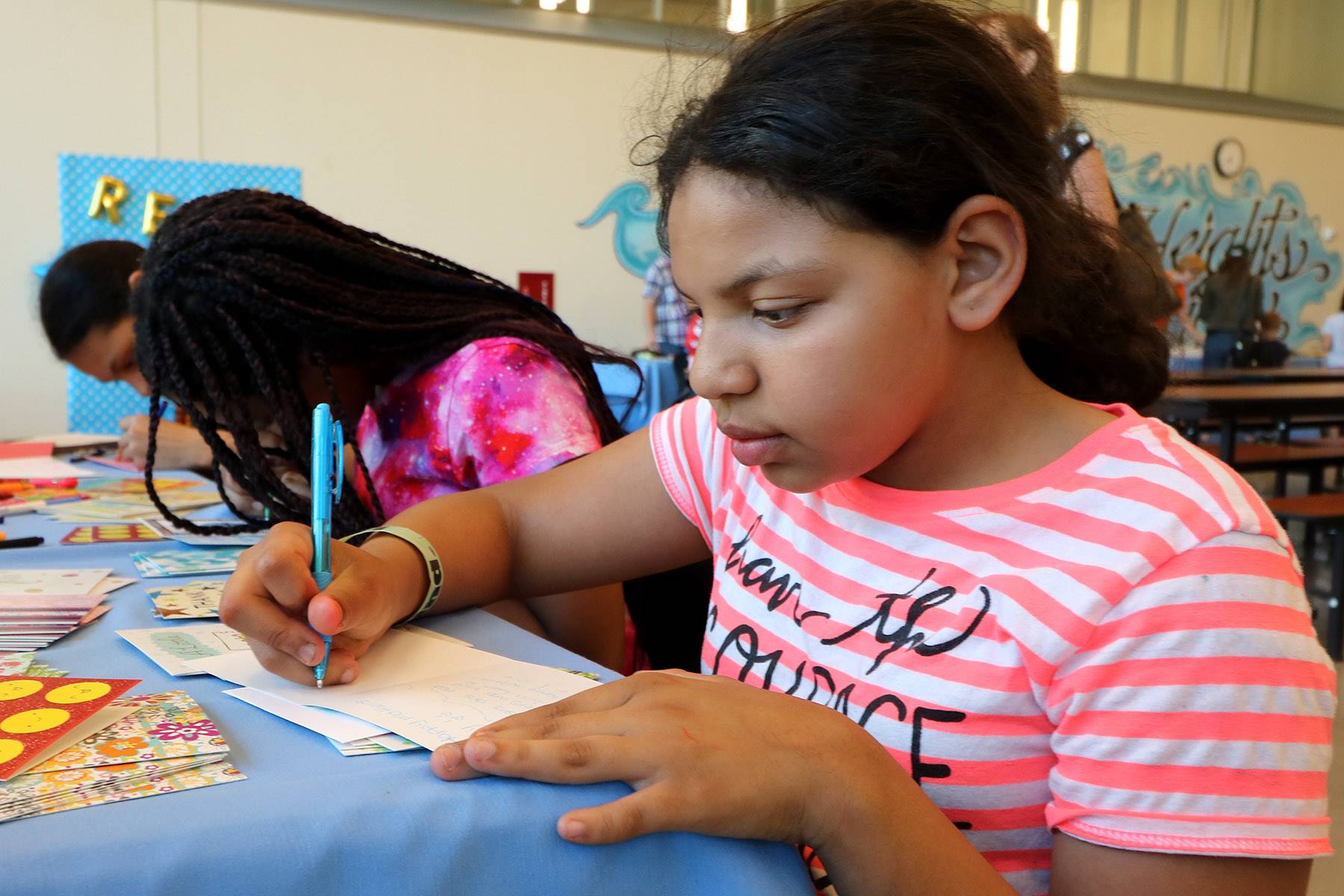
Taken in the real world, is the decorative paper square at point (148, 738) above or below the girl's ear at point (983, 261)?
below

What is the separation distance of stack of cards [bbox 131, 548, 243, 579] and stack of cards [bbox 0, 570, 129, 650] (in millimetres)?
39

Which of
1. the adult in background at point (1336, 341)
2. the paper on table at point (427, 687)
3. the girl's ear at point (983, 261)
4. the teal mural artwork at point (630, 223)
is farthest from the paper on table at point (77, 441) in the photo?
the adult in background at point (1336, 341)

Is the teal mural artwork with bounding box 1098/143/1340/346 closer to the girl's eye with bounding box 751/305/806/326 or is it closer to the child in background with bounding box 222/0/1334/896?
the child in background with bounding box 222/0/1334/896

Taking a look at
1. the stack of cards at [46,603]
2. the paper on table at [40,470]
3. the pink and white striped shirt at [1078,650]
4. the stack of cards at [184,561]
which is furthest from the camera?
the paper on table at [40,470]

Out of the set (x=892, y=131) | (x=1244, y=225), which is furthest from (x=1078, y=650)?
(x=1244, y=225)

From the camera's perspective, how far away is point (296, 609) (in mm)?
739

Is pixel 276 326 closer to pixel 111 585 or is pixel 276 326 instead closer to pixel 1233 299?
pixel 111 585

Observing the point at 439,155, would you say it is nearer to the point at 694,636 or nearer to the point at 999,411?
the point at 694,636

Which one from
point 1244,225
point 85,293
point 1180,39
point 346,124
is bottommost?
point 85,293

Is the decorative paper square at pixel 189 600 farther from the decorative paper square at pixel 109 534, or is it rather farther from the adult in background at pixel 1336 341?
the adult in background at pixel 1336 341

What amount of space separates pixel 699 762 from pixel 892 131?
15.8 inches

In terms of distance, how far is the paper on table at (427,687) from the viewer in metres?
0.64

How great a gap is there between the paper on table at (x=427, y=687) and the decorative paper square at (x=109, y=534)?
1.88 ft

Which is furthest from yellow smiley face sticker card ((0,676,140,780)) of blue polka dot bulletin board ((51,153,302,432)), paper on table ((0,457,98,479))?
blue polka dot bulletin board ((51,153,302,432))
